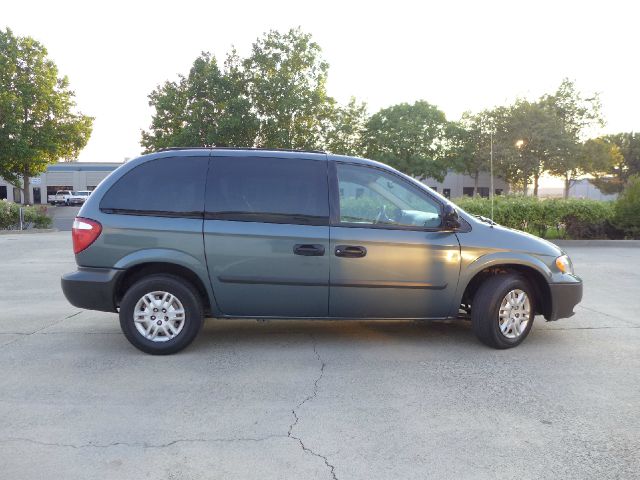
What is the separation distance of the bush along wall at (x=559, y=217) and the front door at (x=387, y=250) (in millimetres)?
11249

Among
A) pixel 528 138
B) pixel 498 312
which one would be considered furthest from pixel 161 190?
pixel 528 138

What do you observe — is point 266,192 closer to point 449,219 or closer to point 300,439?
point 449,219

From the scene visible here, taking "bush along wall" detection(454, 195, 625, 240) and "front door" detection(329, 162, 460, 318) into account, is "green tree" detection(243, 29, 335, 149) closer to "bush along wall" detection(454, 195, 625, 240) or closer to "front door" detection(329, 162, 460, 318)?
"bush along wall" detection(454, 195, 625, 240)

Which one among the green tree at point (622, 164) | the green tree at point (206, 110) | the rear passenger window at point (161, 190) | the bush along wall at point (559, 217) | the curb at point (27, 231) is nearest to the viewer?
the rear passenger window at point (161, 190)

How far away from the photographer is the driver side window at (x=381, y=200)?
5004 mm

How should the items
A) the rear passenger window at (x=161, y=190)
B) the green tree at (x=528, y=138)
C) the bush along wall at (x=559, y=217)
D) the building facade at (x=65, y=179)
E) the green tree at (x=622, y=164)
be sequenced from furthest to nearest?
the building facade at (x=65, y=179) → the green tree at (x=622, y=164) → the green tree at (x=528, y=138) → the bush along wall at (x=559, y=217) → the rear passenger window at (x=161, y=190)

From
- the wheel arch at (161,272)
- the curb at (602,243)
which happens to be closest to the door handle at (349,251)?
the wheel arch at (161,272)

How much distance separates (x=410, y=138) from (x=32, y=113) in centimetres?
3466

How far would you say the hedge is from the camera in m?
20.9

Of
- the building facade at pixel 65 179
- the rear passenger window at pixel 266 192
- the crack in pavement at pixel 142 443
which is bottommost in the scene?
the crack in pavement at pixel 142 443

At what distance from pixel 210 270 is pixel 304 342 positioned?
1.27 metres

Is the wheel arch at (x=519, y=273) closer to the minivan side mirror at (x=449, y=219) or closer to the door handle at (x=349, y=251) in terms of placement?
the minivan side mirror at (x=449, y=219)

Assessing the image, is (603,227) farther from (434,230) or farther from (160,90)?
(160,90)

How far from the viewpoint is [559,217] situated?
15641 mm
